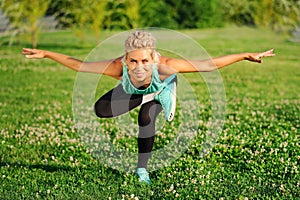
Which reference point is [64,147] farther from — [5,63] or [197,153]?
[5,63]

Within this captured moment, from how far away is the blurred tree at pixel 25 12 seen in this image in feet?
90.2

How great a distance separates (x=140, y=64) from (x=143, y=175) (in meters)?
1.73

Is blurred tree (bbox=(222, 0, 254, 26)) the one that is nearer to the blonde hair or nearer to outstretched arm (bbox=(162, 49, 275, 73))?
outstretched arm (bbox=(162, 49, 275, 73))

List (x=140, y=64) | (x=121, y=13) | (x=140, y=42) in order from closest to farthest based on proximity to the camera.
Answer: (x=140, y=42) < (x=140, y=64) < (x=121, y=13)

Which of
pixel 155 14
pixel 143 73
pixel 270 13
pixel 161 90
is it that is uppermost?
pixel 270 13

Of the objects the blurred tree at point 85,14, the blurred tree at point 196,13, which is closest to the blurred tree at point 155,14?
the blurred tree at point 196,13

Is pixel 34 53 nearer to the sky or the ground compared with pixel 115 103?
nearer to the sky

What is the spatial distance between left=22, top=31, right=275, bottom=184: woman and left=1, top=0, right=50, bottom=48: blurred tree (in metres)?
20.6

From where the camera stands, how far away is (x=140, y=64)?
7645 millimetres

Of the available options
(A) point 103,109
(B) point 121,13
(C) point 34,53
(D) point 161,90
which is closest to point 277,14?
(B) point 121,13

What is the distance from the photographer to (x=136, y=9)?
32.0 metres

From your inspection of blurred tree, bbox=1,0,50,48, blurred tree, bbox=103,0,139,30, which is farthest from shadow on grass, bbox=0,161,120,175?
blurred tree, bbox=103,0,139,30

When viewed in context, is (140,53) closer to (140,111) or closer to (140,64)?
(140,64)

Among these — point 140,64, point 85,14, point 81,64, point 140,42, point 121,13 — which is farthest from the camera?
point 121,13
